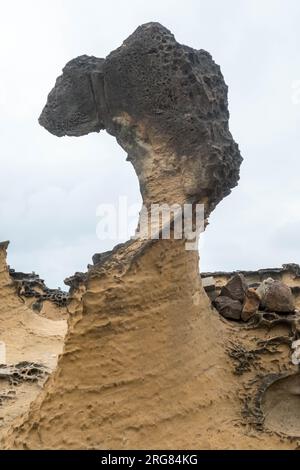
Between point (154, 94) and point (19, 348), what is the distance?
10.3ft

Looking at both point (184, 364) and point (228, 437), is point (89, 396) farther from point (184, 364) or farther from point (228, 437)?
point (228, 437)

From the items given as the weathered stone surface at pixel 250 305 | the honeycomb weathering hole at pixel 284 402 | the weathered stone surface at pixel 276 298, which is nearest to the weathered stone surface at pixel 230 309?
the weathered stone surface at pixel 250 305

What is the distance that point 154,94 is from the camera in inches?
114

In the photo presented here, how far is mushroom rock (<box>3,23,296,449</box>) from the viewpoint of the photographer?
2.39 m

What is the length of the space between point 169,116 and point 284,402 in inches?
63.9

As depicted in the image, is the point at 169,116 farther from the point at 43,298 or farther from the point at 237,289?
the point at 43,298

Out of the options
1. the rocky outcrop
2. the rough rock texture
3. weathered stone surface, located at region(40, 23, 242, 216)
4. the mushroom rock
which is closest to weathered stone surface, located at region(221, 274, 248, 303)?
the mushroom rock

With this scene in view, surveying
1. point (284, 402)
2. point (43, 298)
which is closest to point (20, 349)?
point (43, 298)

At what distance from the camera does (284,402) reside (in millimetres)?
2742

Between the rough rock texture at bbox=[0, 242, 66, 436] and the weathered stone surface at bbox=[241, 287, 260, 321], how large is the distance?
1.41 meters

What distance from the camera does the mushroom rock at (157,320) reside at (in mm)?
2387

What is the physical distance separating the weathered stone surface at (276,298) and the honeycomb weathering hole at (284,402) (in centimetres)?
48

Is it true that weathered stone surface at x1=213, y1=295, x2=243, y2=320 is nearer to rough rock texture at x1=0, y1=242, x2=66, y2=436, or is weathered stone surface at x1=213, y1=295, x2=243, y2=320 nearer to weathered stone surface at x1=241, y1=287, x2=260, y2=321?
weathered stone surface at x1=241, y1=287, x2=260, y2=321
